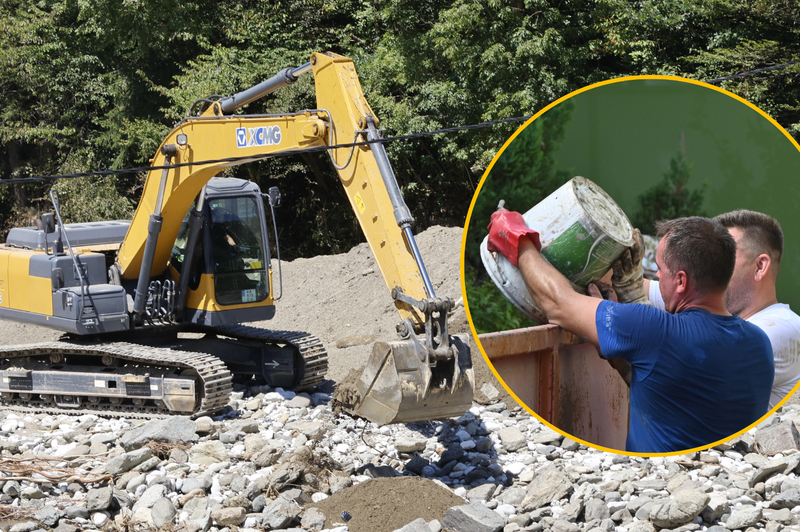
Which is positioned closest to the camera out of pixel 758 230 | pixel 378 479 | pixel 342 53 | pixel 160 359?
pixel 758 230

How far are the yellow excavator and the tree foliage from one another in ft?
26.3

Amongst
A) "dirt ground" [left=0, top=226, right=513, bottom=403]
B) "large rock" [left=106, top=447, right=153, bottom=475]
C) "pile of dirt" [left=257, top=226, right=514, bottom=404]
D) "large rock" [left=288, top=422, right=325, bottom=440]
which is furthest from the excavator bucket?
"dirt ground" [left=0, top=226, right=513, bottom=403]

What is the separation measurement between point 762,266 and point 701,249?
0.10 m

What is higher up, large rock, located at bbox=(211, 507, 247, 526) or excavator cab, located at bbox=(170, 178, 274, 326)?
excavator cab, located at bbox=(170, 178, 274, 326)

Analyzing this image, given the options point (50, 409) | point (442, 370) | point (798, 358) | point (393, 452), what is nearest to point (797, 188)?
point (798, 358)

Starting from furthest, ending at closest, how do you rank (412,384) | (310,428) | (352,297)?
(352,297), (310,428), (412,384)

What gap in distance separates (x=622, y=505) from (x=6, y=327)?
14.1m

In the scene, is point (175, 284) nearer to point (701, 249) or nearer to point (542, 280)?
point (542, 280)

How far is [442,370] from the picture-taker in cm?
554

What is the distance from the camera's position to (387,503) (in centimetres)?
586

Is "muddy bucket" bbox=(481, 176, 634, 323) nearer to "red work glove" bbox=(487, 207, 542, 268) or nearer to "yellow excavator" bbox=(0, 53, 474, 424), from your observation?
"red work glove" bbox=(487, 207, 542, 268)

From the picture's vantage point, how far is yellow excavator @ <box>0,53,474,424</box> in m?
8.00

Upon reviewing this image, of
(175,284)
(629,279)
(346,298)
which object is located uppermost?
(629,279)

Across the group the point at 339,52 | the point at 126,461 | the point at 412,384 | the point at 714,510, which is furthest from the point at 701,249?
the point at 339,52
